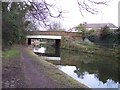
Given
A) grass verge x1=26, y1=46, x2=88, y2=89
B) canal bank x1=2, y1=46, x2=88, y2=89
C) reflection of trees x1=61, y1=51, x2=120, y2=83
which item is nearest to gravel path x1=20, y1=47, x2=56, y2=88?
canal bank x1=2, y1=46, x2=88, y2=89

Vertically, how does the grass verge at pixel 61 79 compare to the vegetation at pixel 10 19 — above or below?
below

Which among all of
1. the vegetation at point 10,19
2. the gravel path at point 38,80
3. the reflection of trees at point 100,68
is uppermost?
the vegetation at point 10,19

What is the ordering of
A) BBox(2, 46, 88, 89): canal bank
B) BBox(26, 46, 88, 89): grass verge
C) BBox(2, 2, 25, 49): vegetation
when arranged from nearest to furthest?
BBox(2, 46, 88, 89): canal bank < BBox(26, 46, 88, 89): grass verge < BBox(2, 2, 25, 49): vegetation

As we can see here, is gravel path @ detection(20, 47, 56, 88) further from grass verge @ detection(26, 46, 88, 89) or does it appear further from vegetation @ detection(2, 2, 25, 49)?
vegetation @ detection(2, 2, 25, 49)

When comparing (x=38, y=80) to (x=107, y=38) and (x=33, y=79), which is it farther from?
(x=107, y=38)

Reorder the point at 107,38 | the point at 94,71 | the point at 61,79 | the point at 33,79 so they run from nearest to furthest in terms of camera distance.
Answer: the point at 33,79 → the point at 61,79 → the point at 94,71 → the point at 107,38

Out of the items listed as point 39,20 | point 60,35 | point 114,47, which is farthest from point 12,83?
point 60,35

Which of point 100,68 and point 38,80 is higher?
point 38,80

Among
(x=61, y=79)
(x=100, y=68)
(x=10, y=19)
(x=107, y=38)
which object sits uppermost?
(x=10, y=19)

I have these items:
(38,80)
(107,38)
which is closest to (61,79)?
(38,80)

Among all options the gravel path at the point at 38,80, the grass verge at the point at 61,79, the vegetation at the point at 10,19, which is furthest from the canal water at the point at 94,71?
the vegetation at the point at 10,19

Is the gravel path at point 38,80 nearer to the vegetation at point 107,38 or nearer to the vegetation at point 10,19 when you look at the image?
the vegetation at point 10,19

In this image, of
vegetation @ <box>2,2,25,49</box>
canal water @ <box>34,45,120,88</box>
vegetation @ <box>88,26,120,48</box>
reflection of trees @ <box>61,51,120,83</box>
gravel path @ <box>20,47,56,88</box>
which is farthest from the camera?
vegetation @ <box>88,26,120,48</box>

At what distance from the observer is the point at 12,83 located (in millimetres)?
9883
